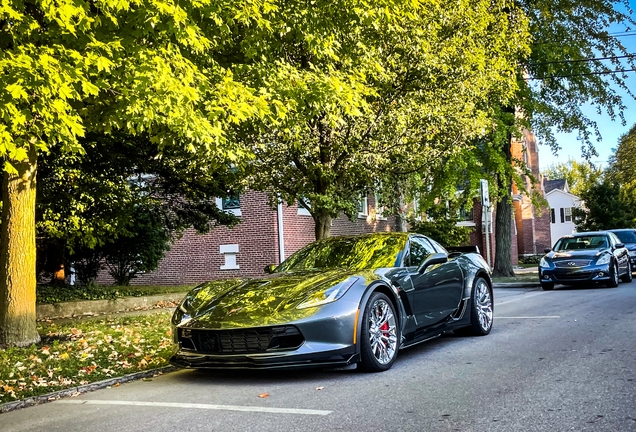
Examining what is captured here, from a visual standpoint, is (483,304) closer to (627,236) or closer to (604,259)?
(604,259)

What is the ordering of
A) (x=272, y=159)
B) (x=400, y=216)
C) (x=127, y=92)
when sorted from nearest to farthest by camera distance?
(x=127, y=92), (x=272, y=159), (x=400, y=216)

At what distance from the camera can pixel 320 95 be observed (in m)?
8.26

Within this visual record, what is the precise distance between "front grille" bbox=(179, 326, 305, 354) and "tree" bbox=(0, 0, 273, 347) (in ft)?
7.24

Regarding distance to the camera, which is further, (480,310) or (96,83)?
(480,310)

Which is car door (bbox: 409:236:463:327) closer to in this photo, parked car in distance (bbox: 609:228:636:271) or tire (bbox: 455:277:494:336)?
tire (bbox: 455:277:494:336)

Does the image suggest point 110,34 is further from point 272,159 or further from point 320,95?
point 272,159

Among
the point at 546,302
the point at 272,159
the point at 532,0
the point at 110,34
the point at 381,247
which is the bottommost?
the point at 546,302

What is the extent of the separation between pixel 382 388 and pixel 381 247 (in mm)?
2236

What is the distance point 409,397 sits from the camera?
A: 16.5ft

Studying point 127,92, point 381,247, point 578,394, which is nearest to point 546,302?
point 381,247

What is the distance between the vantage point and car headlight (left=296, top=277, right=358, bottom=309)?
230 inches

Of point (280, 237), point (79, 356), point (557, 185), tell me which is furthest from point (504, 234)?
point (557, 185)

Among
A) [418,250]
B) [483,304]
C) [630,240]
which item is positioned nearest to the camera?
[418,250]

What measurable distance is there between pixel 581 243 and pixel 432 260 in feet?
41.8
